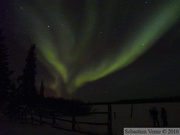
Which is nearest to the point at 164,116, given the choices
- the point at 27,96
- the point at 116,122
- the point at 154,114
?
the point at 154,114

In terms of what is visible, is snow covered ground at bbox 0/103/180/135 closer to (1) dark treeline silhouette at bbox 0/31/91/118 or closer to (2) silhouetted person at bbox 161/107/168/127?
(2) silhouetted person at bbox 161/107/168/127

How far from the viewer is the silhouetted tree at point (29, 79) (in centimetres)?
390

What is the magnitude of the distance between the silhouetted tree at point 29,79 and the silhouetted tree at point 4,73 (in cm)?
20

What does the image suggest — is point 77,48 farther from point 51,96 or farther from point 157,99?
point 157,99

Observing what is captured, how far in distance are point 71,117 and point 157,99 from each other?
1.16m

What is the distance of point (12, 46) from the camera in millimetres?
4109

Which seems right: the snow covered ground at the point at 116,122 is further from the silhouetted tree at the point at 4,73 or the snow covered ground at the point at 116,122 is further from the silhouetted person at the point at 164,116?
the silhouetted tree at the point at 4,73

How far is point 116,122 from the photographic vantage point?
399cm

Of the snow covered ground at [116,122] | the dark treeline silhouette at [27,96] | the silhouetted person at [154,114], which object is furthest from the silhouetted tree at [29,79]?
the silhouetted person at [154,114]

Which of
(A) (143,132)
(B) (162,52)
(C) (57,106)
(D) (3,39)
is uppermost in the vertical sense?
(D) (3,39)

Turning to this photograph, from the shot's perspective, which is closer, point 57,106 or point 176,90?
point 176,90

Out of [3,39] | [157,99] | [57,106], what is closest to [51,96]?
[57,106]

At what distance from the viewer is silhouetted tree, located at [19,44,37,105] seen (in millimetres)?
3896

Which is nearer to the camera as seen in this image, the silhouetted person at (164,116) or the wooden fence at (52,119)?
the silhouetted person at (164,116)
